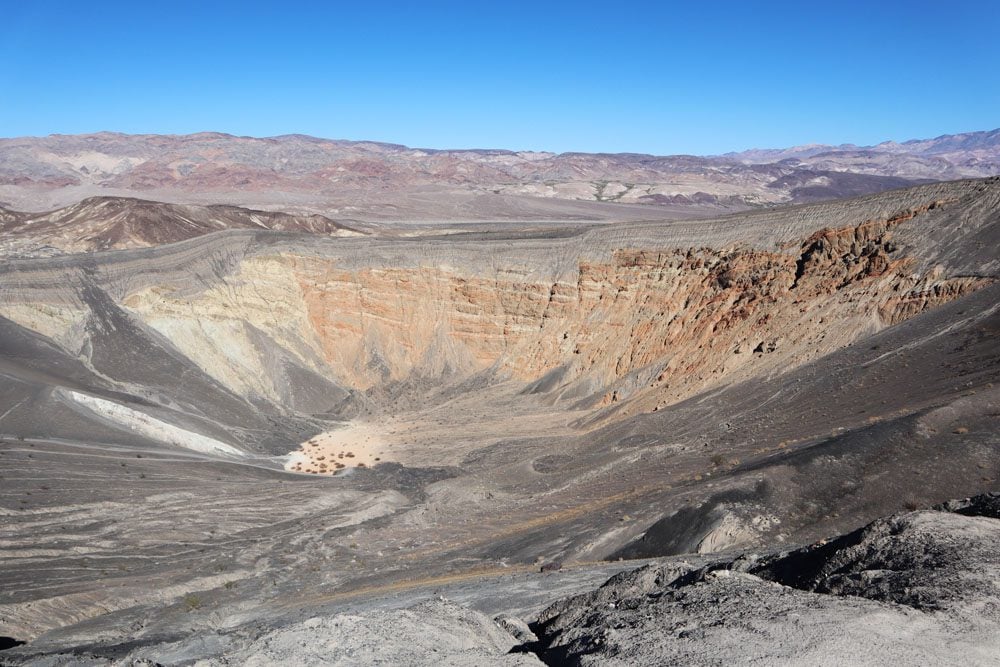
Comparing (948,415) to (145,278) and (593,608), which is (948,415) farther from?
(145,278)

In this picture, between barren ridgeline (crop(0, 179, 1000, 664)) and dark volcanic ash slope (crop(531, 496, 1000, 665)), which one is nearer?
dark volcanic ash slope (crop(531, 496, 1000, 665))

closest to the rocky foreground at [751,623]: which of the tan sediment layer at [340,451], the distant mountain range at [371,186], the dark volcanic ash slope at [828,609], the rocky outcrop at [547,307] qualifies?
the dark volcanic ash slope at [828,609]

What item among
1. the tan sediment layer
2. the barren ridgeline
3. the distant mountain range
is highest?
the distant mountain range

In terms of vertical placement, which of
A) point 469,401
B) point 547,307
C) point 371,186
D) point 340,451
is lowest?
point 340,451

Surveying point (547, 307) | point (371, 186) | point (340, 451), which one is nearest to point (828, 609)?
point (340, 451)

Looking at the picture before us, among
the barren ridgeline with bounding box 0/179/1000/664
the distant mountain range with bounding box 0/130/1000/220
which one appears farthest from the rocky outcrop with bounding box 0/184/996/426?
the distant mountain range with bounding box 0/130/1000/220

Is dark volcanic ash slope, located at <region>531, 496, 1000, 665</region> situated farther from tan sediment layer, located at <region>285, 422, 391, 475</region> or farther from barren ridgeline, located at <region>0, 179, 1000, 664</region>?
tan sediment layer, located at <region>285, 422, 391, 475</region>

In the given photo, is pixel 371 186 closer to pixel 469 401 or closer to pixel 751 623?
pixel 469 401
